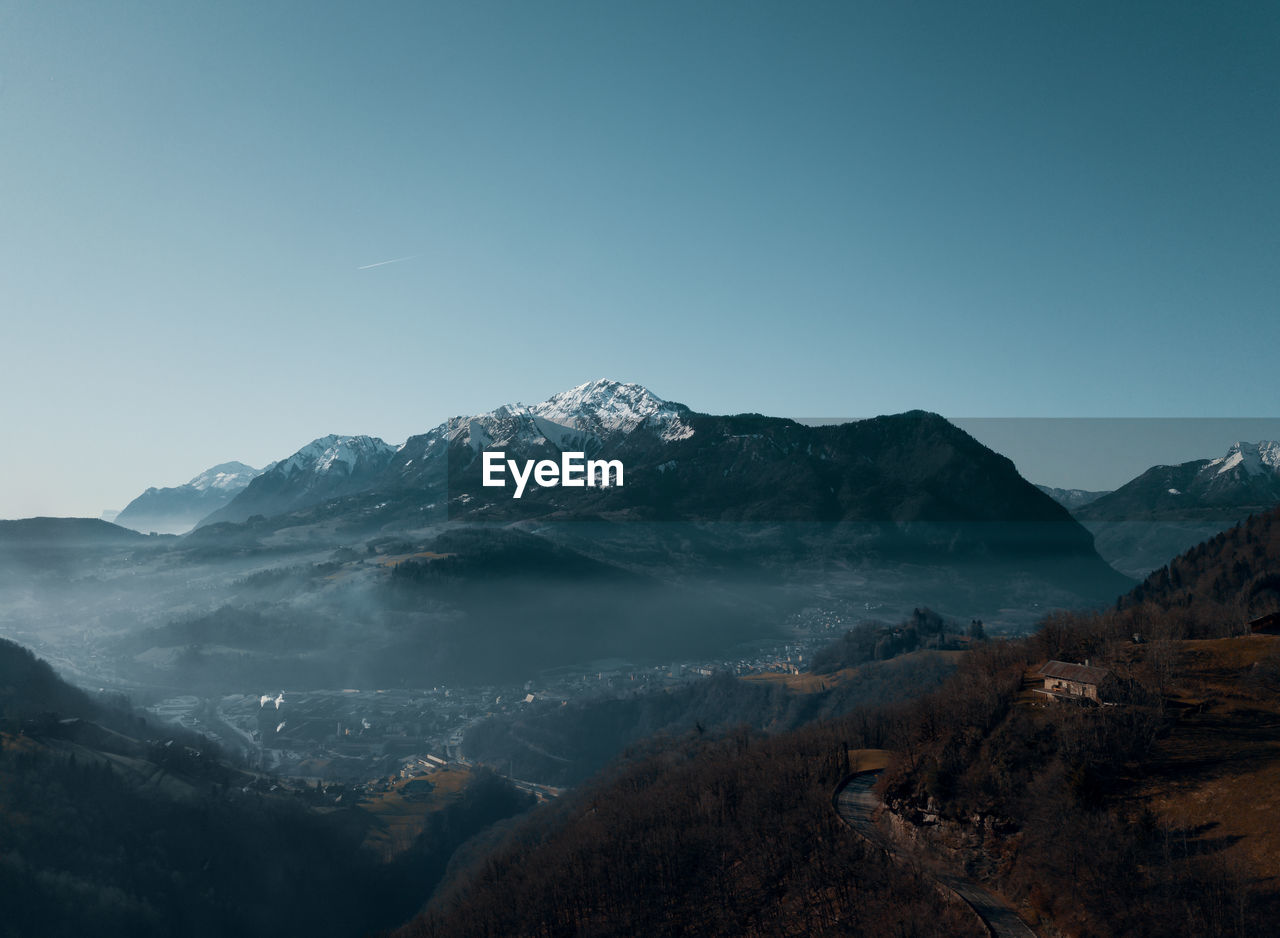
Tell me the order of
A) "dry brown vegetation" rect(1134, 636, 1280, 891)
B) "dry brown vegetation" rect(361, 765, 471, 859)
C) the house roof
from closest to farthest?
"dry brown vegetation" rect(1134, 636, 1280, 891)
the house roof
"dry brown vegetation" rect(361, 765, 471, 859)

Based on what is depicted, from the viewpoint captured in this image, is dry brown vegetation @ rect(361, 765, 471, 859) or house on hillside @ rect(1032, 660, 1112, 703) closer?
house on hillside @ rect(1032, 660, 1112, 703)

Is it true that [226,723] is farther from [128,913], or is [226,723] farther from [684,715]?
[684,715]

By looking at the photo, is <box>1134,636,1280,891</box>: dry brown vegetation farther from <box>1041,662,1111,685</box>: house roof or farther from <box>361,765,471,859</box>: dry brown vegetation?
<box>361,765,471,859</box>: dry brown vegetation

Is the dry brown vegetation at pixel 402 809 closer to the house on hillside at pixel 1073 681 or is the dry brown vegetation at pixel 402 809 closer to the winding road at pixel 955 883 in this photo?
the winding road at pixel 955 883

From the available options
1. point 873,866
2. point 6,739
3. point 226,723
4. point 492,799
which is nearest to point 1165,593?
point 873,866

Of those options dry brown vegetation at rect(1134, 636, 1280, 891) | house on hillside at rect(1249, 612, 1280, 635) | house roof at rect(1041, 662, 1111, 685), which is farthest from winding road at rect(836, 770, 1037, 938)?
house on hillside at rect(1249, 612, 1280, 635)

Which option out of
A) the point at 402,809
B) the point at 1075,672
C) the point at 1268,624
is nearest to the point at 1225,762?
the point at 1075,672
